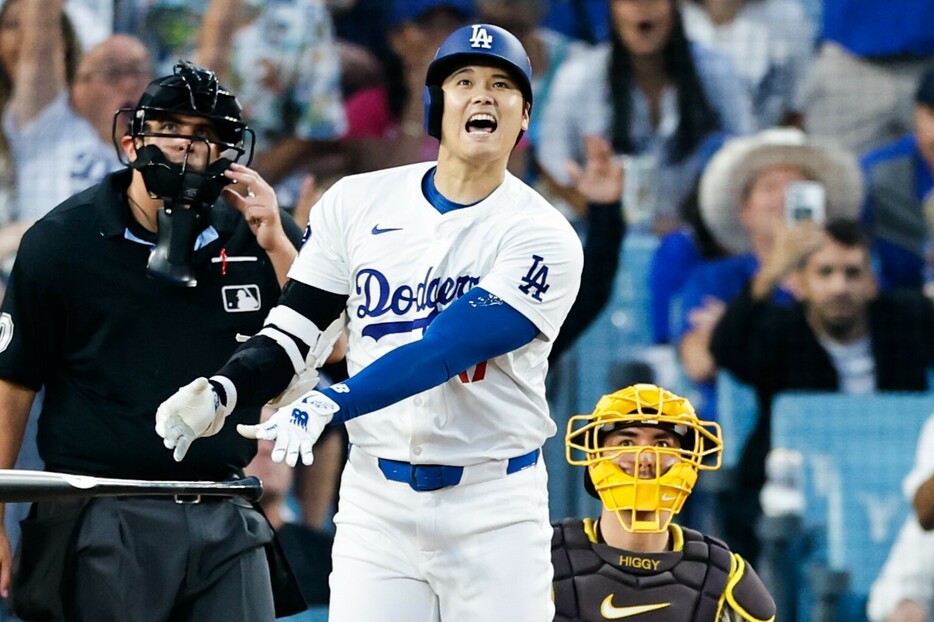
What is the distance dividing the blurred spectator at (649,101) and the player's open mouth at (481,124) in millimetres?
3547

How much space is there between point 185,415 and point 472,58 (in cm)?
87

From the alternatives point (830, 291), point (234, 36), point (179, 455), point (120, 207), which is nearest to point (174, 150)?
point (120, 207)

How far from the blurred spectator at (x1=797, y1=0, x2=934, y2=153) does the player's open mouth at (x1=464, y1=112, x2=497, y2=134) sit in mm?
3955

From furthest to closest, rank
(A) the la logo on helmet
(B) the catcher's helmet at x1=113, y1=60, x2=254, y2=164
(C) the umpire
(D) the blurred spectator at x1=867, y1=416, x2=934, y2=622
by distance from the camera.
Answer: (D) the blurred spectator at x1=867, y1=416, x2=934, y2=622 < (B) the catcher's helmet at x1=113, y1=60, x2=254, y2=164 < (C) the umpire < (A) the la logo on helmet

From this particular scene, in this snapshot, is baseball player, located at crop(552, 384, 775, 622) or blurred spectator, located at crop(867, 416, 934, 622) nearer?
baseball player, located at crop(552, 384, 775, 622)

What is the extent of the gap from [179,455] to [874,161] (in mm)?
4607

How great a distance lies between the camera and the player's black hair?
21.4 feet

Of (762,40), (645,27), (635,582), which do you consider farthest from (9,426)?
(762,40)

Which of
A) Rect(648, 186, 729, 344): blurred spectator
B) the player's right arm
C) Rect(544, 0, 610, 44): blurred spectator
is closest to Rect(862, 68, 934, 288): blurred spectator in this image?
Rect(648, 186, 729, 344): blurred spectator

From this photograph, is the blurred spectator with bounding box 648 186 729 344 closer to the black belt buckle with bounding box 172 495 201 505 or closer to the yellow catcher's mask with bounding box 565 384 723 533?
the yellow catcher's mask with bounding box 565 384 723 533

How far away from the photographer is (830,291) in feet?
21.1

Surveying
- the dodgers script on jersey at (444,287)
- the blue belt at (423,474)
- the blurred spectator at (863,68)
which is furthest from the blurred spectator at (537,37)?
the blue belt at (423,474)

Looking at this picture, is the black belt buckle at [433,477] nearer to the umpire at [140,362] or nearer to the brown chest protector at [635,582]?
the umpire at [140,362]

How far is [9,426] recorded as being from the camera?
323 cm
